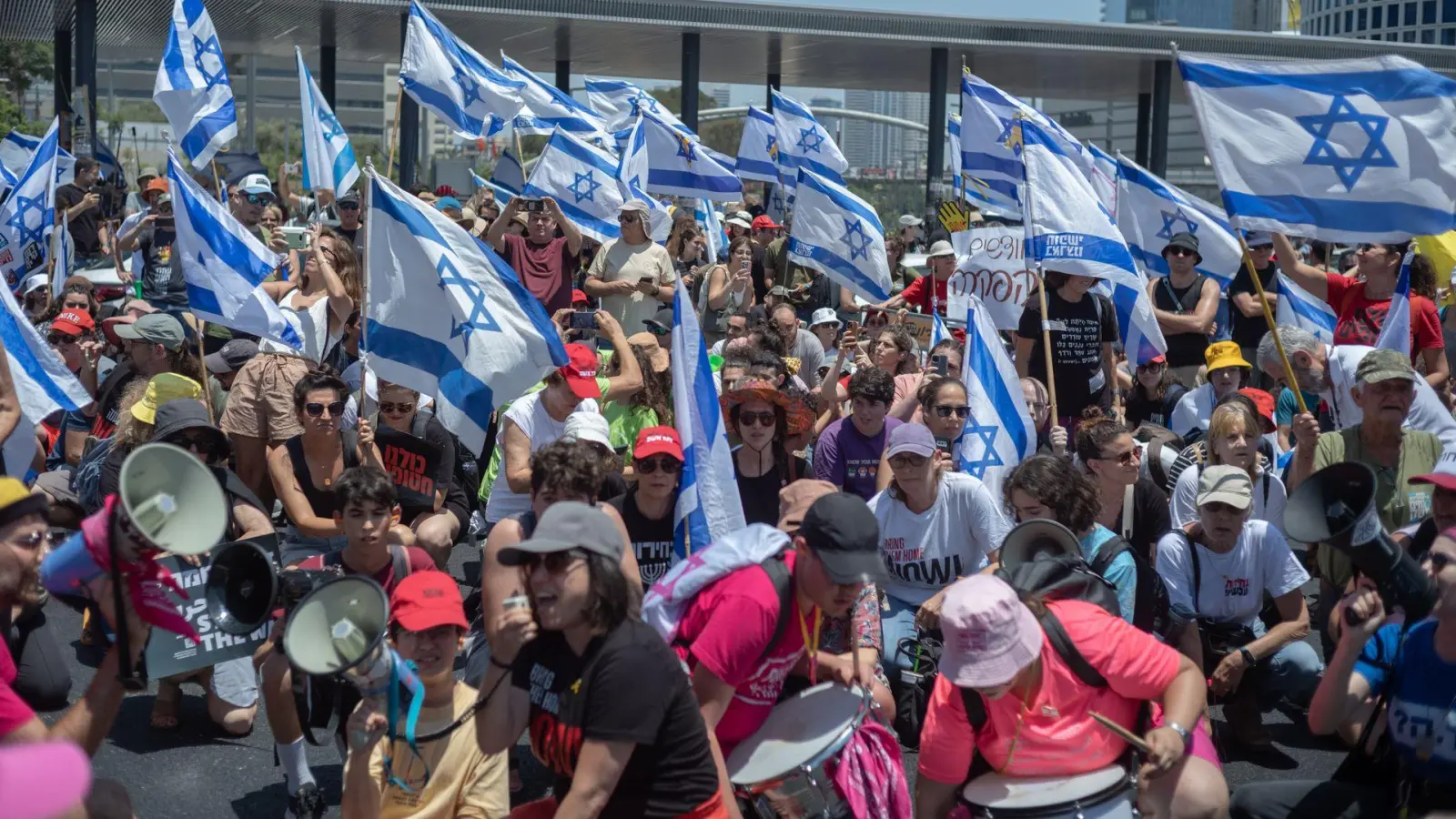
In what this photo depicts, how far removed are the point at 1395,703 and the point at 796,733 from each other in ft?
5.54

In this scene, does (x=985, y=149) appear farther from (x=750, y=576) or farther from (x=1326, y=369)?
(x=750, y=576)

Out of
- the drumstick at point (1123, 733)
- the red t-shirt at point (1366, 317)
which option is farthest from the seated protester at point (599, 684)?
the red t-shirt at point (1366, 317)

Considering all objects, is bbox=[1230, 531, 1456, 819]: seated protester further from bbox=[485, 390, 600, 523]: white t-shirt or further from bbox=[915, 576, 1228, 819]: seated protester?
bbox=[485, 390, 600, 523]: white t-shirt

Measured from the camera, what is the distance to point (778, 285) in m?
13.9

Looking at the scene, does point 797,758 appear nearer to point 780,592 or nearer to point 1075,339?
point 780,592

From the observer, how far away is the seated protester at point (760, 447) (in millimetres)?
6668

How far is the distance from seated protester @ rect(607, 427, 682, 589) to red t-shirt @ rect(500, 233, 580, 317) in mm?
5644

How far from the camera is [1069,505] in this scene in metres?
5.45

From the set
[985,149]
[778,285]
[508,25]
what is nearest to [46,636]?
[985,149]

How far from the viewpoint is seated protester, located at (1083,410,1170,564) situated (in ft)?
20.8

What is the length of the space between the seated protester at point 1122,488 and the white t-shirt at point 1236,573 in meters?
0.22

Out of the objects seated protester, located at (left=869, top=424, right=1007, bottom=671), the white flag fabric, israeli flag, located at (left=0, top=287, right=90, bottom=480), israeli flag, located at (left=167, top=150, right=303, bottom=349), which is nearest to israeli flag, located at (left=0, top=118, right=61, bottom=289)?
the white flag fabric

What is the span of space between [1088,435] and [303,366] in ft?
13.4

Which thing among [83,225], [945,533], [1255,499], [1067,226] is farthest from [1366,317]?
[83,225]
